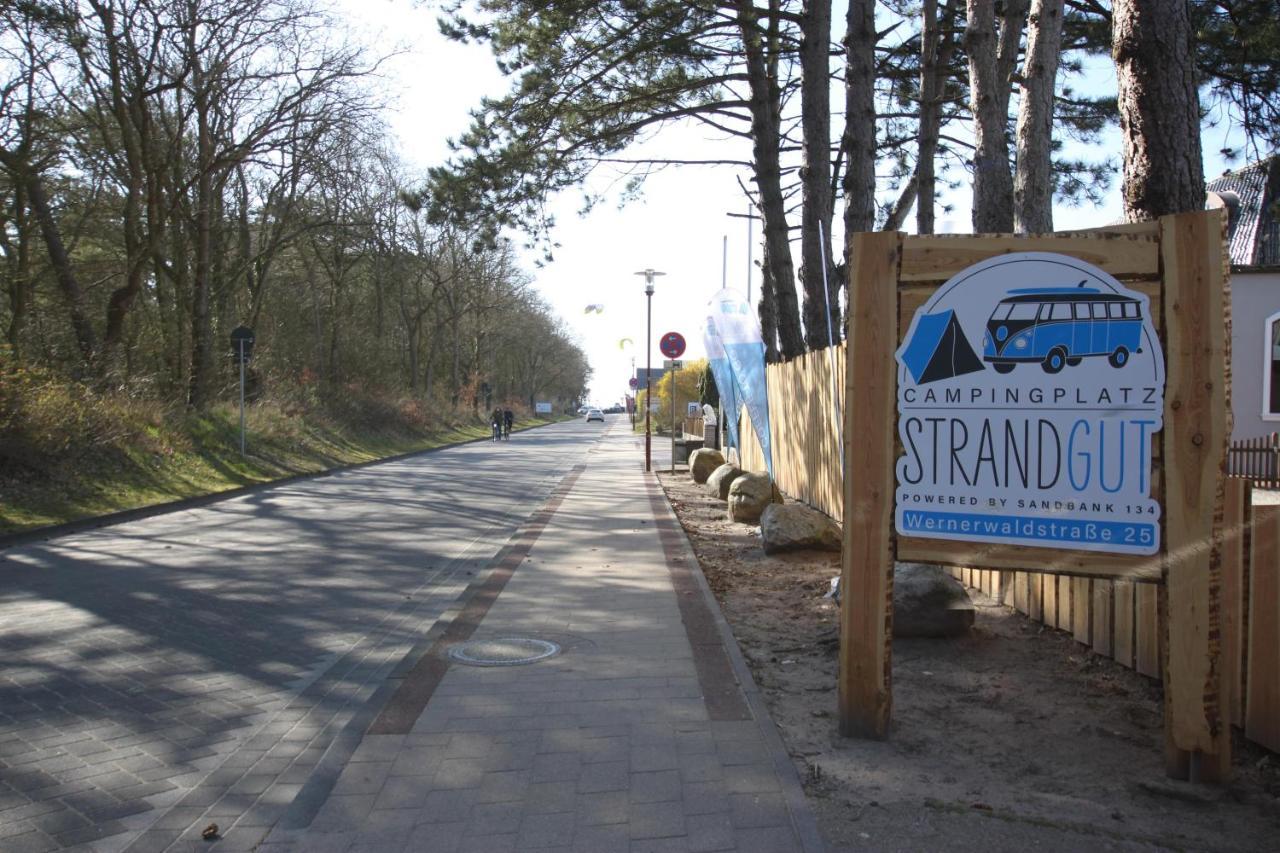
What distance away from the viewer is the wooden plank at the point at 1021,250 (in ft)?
14.1

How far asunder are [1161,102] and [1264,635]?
9.50 feet

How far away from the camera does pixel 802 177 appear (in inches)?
588

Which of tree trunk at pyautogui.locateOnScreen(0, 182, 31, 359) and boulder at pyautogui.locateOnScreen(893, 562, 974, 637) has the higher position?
tree trunk at pyautogui.locateOnScreen(0, 182, 31, 359)

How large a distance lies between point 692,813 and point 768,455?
32.7 ft

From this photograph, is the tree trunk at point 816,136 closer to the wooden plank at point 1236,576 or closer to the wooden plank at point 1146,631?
the wooden plank at point 1146,631

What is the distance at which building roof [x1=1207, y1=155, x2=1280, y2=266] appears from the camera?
24.8m

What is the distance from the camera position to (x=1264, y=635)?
4285mm

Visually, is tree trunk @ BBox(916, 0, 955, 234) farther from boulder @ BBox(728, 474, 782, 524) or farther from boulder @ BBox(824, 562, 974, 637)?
boulder @ BBox(824, 562, 974, 637)

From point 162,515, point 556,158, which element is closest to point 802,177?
point 556,158

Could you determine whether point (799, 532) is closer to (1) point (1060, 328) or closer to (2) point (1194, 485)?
(1) point (1060, 328)

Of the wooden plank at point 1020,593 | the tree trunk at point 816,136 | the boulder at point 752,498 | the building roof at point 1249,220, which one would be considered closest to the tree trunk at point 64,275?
the boulder at point 752,498

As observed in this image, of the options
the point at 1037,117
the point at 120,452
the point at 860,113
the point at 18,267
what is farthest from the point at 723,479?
the point at 18,267

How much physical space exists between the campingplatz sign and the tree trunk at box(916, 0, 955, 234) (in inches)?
344

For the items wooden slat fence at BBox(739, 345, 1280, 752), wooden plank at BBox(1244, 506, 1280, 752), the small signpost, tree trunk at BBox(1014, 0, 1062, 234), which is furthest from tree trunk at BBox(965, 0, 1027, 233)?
the small signpost
